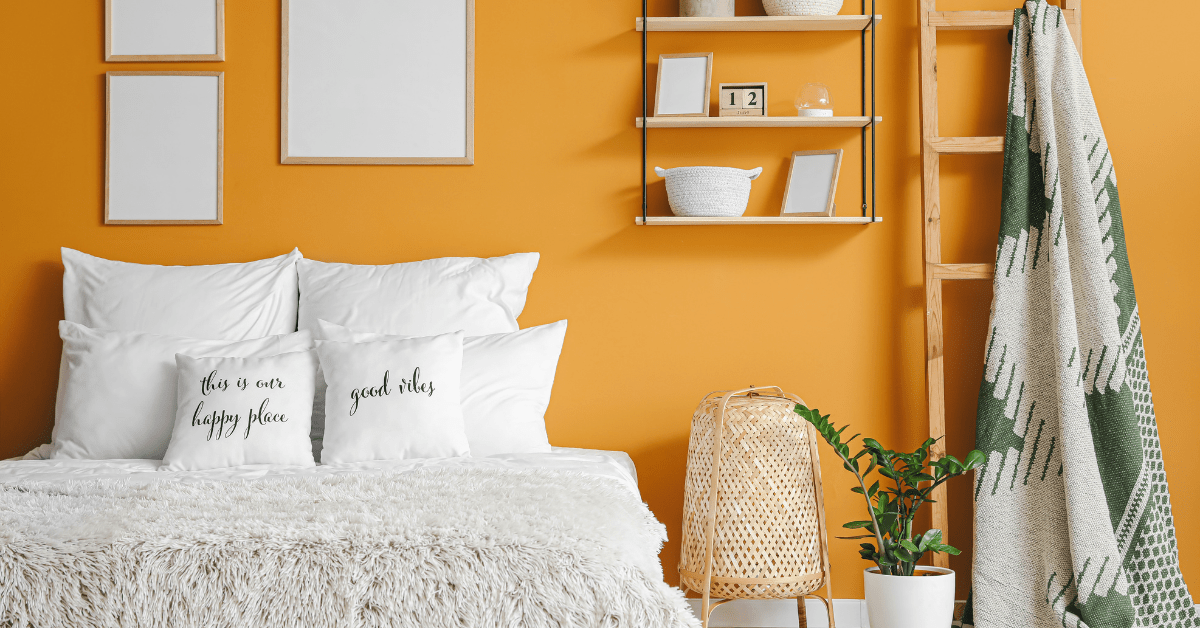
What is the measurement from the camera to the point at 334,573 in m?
1.05

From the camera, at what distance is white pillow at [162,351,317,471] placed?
1.72m

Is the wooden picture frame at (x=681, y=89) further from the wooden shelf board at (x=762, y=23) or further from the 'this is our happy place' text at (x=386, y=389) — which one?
the 'this is our happy place' text at (x=386, y=389)

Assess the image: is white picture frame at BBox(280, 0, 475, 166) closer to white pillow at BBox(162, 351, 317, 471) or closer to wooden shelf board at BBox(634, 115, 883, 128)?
wooden shelf board at BBox(634, 115, 883, 128)

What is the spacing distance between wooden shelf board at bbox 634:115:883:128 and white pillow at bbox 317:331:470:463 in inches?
34.6

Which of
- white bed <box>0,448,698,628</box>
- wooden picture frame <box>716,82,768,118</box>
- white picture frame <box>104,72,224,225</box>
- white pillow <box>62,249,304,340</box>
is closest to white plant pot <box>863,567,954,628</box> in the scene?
white bed <box>0,448,698,628</box>

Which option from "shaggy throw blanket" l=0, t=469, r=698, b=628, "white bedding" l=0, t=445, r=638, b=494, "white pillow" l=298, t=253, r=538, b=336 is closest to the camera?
"shaggy throw blanket" l=0, t=469, r=698, b=628

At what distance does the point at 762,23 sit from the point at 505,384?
1221mm

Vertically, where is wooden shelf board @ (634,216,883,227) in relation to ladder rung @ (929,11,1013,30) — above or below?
below

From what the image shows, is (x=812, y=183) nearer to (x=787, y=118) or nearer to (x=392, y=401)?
(x=787, y=118)

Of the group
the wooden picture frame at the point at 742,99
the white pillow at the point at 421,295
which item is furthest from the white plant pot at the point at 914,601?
the wooden picture frame at the point at 742,99

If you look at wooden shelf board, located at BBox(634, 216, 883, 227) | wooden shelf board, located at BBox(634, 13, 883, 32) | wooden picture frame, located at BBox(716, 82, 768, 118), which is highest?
wooden shelf board, located at BBox(634, 13, 883, 32)

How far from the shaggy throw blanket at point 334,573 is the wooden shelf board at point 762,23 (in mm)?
1517

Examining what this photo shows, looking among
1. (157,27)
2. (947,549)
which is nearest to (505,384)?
(947,549)

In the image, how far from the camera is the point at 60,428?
6.35 feet
